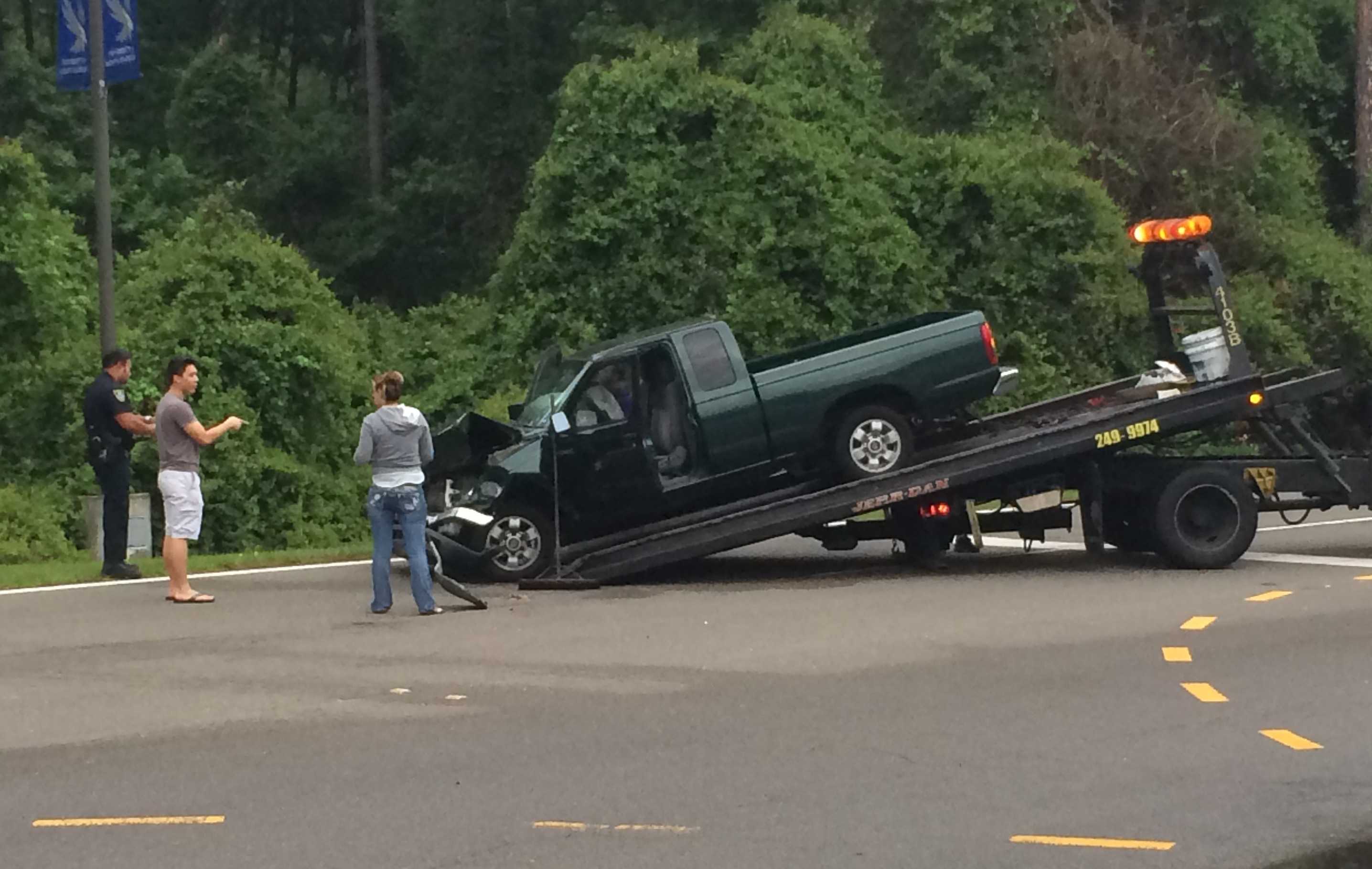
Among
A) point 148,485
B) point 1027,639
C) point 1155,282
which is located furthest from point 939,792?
point 148,485

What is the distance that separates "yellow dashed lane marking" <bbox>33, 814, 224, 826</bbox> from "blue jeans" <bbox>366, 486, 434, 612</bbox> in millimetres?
5688

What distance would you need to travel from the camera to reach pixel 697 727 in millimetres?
8945

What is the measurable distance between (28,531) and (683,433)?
9270mm

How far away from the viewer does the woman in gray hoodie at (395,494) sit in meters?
12.9

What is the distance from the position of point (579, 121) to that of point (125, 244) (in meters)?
16.4

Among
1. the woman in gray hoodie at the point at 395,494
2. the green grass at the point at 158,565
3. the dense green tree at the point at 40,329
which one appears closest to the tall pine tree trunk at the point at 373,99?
the dense green tree at the point at 40,329

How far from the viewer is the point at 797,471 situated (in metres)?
14.8

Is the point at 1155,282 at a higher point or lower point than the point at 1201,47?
lower

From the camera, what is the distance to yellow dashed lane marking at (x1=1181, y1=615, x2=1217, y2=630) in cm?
1195

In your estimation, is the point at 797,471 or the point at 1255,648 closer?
the point at 1255,648

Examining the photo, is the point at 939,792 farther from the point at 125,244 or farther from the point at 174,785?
the point at 125,244

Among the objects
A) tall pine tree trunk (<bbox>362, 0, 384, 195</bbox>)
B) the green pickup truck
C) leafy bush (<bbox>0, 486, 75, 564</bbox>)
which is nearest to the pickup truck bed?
the green pickup truck

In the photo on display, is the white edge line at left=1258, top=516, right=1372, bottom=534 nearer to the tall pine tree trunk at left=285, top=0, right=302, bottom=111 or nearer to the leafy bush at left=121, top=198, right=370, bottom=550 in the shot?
the leafy bush at left=121, top=198, right=370, bottom=550

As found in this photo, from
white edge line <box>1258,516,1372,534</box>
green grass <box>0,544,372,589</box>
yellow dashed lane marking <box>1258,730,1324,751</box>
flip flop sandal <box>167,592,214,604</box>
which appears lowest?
yellow dashed lane marking <box>1258,730,1324,751</box>
